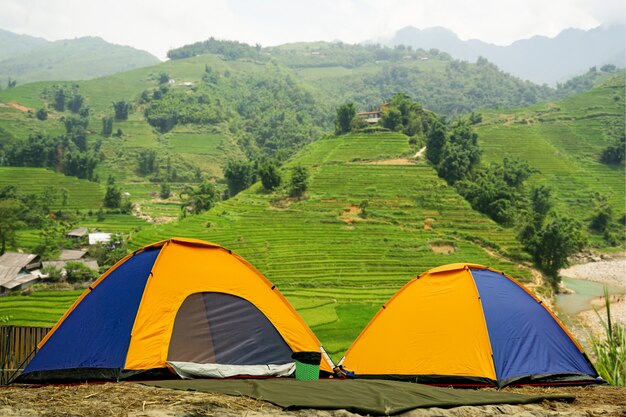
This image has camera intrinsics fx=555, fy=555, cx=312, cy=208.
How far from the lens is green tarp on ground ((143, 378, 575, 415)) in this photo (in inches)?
179

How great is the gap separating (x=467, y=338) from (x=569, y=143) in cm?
7596

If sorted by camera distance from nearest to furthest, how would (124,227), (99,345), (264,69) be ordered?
(99,345)
(124,227)
(264,69)

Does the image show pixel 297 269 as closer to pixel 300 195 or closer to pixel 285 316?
pixel 300 195

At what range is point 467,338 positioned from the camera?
Answer: 7793mm

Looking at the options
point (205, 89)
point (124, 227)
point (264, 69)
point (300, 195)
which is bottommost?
point (124, 227)

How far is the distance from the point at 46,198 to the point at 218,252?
55673 mm

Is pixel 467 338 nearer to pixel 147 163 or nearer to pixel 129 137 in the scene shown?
pixel 147 163

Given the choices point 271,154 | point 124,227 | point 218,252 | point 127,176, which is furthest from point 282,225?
point 271,154

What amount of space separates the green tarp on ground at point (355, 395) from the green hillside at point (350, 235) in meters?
18.5

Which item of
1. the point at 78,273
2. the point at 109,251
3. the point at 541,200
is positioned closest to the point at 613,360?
the point at 78,273

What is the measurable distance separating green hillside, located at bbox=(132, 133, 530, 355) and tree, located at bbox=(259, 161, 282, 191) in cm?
99

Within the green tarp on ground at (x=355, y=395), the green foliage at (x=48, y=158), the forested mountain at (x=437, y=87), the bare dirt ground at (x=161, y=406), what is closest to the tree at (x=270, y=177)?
the green foliage at (x=48, y=158)

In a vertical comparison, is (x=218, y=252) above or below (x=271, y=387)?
above

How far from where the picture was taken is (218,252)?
26.7 ft
